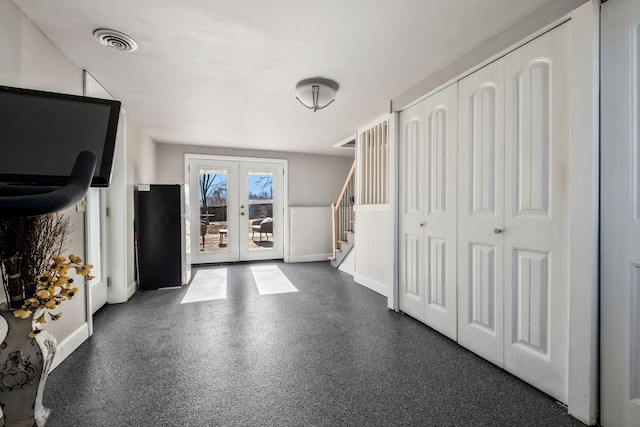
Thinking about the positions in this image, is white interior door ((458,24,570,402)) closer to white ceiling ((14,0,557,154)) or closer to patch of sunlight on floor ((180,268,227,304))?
white ceiling ((14,0,557,154))

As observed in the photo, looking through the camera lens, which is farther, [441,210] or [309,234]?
[309,234]

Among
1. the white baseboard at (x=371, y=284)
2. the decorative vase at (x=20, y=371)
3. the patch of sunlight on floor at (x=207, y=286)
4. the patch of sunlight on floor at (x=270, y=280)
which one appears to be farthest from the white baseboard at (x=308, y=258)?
the decorative vase at (x=20, y=371)

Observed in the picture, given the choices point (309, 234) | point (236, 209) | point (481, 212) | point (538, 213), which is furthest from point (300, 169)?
point (538, 213)

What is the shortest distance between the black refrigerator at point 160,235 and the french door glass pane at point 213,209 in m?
1.41

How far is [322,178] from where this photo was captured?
6242mm

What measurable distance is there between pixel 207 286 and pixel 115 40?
304cm

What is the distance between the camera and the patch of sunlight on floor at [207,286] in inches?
140

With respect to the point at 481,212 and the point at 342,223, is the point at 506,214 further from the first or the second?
the point at 342,223

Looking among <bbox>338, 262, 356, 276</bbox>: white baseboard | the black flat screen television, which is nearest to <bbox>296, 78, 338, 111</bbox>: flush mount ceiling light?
the black flat screen television

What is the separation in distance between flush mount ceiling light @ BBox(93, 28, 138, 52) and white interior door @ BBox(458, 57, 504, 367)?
2.44 m

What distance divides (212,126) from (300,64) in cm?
218

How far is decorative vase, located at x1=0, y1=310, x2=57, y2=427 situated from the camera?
4.01 ft

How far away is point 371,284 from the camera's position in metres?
3.95

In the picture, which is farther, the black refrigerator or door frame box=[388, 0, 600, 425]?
the black refrigerator
